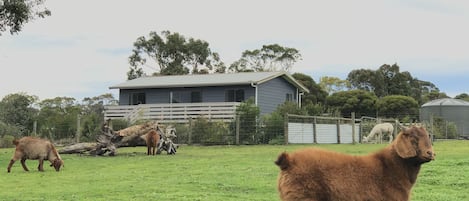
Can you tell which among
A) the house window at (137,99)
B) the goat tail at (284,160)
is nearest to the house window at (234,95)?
the house window at (137,99)

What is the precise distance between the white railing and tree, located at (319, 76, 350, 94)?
3644cm

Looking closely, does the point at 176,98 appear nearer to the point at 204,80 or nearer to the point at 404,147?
the point at 204,80

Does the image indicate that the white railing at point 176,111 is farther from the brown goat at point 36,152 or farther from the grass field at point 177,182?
the grass field at point 177,182

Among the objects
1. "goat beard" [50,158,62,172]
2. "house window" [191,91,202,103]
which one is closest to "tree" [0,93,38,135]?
"house window" [191,91,202,103]

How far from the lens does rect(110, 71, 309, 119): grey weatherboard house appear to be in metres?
40.7

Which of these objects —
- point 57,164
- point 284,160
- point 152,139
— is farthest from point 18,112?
point 284,160

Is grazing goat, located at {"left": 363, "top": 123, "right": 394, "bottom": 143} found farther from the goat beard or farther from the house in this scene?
the goat beard

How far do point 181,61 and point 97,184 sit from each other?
5346cm

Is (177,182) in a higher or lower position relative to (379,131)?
lower

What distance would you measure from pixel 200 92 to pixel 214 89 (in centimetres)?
111

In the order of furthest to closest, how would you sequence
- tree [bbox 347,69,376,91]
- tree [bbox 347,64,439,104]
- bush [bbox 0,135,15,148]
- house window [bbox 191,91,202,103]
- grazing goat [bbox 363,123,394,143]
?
tree [bbox 347,69,376,91]
tree [bbox 347,64,439,104]
house window [bbox 191,91,202,103]
bush [bbox 0,135,15,148]
grazing goat [bbox 363,123,394,143]

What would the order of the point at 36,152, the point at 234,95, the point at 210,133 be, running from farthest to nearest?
the point at 234,95
the point at 210,133
the point at 36,152

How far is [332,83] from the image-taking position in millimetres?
73750

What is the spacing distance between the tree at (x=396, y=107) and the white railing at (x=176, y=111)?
66.0ft
